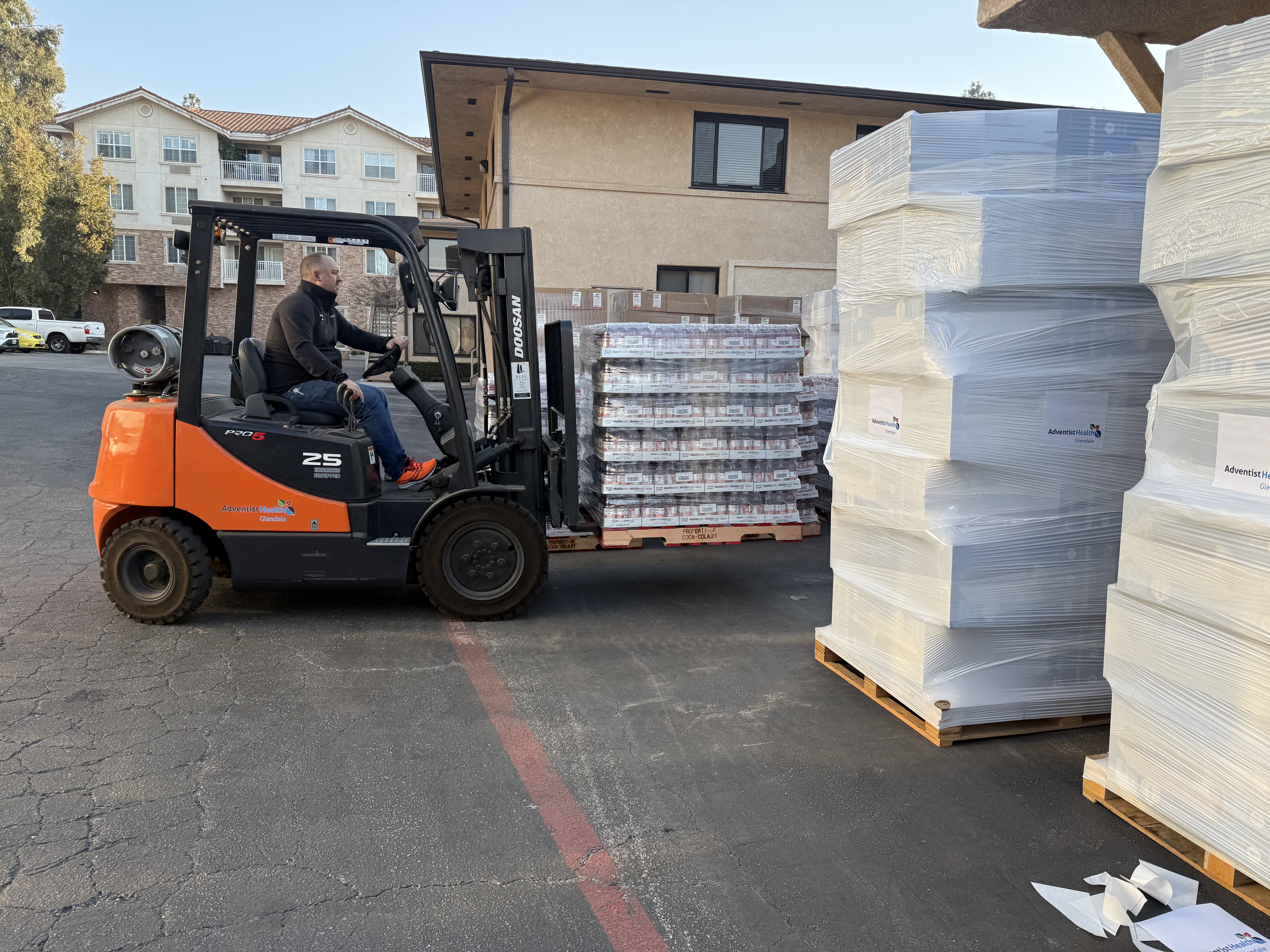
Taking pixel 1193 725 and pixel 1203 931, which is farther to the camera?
pixel 1193 725

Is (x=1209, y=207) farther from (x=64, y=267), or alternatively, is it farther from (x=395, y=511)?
(x=64, y=267)

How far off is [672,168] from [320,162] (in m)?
41.0

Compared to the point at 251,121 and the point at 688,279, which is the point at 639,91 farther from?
the point at 251,121

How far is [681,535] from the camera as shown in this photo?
6.45m

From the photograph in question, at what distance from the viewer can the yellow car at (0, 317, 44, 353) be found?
32219 millimetres

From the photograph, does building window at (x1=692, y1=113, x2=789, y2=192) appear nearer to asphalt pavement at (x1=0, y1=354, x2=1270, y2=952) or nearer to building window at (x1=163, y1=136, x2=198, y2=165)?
asphalt pavement at (x1=0, y1=354, x2=1270, y2=952)

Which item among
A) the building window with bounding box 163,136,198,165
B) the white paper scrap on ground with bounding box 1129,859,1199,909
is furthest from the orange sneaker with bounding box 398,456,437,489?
the building window with bounding box 163,136,198,165

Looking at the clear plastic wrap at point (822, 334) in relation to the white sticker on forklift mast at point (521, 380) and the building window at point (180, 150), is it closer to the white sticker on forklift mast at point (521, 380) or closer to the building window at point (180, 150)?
the white sticker on forklift mast at point (521, 380)

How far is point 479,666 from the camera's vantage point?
5.13 meters

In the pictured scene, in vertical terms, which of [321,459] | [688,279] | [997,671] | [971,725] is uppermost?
[688,279]

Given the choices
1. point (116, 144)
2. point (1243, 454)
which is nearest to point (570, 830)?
point (1243, 454)

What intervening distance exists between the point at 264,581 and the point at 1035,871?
4596mm

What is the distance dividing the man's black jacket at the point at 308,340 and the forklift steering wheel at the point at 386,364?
0.21 feet

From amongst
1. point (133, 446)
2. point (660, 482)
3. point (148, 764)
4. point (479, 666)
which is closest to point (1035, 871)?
point (479, 666)
